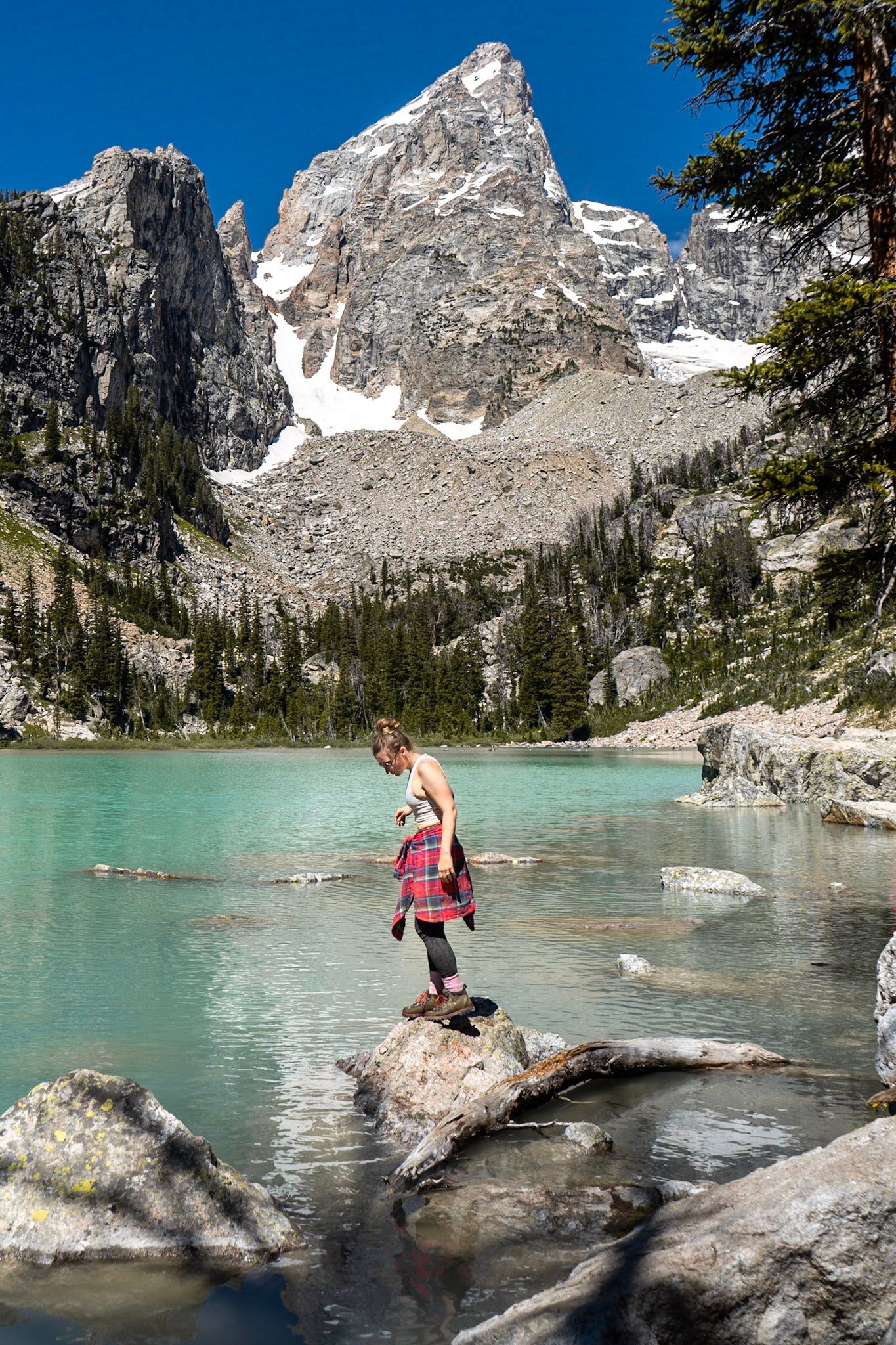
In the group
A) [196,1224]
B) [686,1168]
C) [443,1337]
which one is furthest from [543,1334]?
[686,1168]

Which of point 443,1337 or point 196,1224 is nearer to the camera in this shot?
point 443,1337

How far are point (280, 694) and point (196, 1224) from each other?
130472 millimetres

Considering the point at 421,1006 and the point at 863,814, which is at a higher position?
A: the point at 421,1006

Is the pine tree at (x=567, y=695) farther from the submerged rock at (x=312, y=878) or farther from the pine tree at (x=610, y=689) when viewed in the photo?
the submerged rock at (x=312, y=878)

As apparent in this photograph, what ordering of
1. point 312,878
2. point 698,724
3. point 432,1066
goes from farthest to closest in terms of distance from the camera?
point 698,724, point 312,878, point 432,1066

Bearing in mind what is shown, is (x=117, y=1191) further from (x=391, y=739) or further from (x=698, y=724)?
(x=698, y=724)

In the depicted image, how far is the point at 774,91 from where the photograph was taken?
12.6m

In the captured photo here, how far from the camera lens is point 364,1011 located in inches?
417

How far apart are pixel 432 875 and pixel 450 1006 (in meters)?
1.18

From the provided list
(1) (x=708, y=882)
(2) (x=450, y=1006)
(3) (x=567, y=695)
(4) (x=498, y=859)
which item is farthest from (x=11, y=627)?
(2) (x=450, y=1006)

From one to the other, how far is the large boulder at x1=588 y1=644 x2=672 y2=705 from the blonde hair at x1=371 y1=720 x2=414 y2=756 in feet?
360

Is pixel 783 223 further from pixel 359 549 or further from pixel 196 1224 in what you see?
pixel 359 549

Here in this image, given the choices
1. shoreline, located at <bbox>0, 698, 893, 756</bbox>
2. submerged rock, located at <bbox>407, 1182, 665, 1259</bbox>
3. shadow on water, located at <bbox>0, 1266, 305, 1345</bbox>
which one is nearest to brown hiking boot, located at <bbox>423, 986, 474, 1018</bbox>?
submerged rock, located at <bbox>407, 1182, 665, 1259</bbox>

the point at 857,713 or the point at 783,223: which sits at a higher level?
the point at 783,223
